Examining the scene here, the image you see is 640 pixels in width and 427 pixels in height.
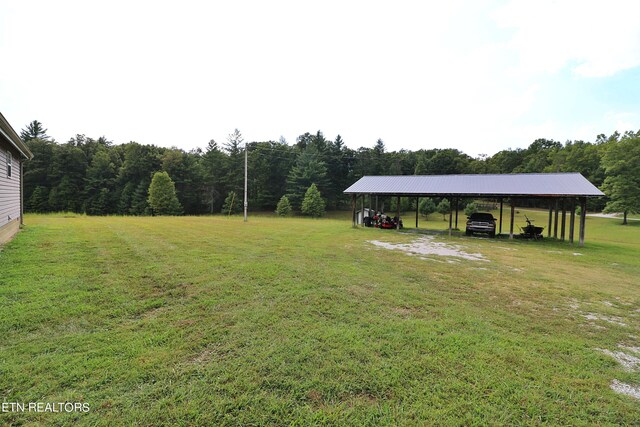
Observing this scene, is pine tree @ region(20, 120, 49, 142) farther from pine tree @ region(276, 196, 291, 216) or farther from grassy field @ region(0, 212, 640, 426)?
grassy field @ region(0, 212, 640, 426)

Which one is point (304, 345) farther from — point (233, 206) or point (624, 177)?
point (624, 177)

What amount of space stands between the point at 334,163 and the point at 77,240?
144 feet

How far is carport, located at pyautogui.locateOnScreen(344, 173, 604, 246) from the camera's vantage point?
44.3ft

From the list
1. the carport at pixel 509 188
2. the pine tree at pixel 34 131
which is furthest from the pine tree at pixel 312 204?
the pine tree at pixel 34 131

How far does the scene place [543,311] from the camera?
14.9 feet

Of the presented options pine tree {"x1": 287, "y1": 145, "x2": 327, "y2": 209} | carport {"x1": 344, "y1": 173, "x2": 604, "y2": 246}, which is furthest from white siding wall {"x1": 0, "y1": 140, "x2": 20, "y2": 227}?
pine tree {"x1": 287, "y1": 145, "x2": 327, "y2": 209}

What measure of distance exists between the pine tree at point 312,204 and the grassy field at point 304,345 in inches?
1281

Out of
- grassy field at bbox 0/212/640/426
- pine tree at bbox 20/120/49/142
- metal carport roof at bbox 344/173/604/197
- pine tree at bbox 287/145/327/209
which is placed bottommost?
grassy field at bbox 0/212/640/426

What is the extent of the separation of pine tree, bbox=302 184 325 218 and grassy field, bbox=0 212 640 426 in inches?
1281

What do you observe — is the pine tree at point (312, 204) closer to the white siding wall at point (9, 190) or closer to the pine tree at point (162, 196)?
the pine tree at point (162, 196)

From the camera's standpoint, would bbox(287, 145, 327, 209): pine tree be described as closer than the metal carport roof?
No

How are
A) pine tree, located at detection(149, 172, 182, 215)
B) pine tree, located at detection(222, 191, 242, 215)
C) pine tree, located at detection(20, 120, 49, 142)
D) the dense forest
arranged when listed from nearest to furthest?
pine tree, located at detection(149, 172, 182, 215), the dense forest, pine tree, located at detection(222, 191, 242, 215), pine tree, located at detection(20, 120, 49, 142)

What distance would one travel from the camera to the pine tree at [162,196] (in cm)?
3738

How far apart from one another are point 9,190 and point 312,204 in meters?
30.6
